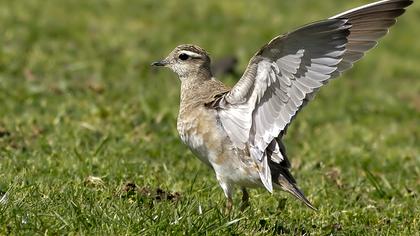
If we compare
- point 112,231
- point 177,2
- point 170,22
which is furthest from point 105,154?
point 177,2

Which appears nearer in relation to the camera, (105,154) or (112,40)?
(105,154)

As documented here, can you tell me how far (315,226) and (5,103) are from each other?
5.56 m

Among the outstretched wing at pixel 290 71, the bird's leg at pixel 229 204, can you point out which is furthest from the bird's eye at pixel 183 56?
the bird's leg at pixel 229 204

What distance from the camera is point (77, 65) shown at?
13961 mm

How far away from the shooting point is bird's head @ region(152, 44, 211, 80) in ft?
28.1

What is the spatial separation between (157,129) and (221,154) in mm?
3590

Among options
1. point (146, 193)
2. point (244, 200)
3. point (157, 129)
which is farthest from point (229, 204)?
point (157, 129)

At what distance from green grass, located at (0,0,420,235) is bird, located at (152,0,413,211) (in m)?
0.39

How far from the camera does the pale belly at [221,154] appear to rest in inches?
293

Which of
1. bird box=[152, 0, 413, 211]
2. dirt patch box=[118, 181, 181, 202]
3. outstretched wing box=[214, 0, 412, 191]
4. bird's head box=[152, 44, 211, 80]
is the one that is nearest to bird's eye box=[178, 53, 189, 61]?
bird's head box=[152, 44, 211, 80]

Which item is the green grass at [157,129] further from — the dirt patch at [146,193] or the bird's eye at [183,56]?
the bird's eye at [183,56]

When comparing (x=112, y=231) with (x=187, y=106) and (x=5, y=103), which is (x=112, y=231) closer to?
(x=187, y=106)

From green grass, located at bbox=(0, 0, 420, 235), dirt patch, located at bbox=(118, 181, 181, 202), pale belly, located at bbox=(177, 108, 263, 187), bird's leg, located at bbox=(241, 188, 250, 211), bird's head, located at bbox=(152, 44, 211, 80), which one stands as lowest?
green grass, located at bbox=(0, 0, 420, 235)

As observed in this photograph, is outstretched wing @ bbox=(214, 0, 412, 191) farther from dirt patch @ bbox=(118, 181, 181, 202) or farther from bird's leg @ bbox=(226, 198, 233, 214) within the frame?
dirt patch @ bbox=(118, 181, 181, 202)
